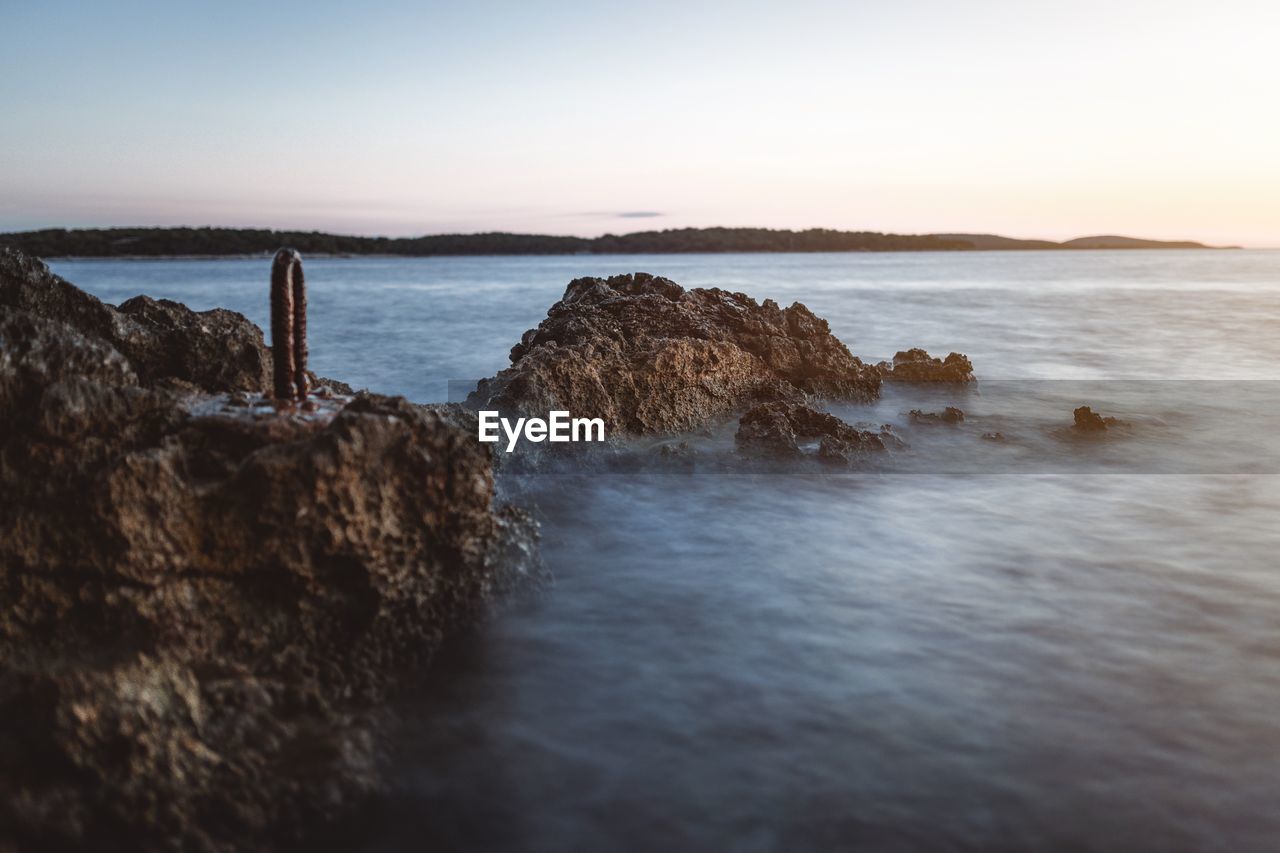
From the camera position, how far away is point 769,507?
7.15 metres

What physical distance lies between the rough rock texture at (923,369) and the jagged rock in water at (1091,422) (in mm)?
2637

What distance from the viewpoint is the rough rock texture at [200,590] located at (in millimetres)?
2900

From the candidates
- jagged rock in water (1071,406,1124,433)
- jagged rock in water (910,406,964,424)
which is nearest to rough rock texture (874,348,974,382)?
jagged rock in water (910,406,964,424)

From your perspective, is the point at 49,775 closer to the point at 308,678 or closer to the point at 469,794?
the point at 308,678

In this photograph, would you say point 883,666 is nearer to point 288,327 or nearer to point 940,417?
point 288,327

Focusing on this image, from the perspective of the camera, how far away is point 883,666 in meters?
4.69

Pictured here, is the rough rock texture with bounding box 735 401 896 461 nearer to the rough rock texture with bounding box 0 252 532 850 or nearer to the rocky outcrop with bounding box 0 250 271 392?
the rough rock texture with bounding box 0 252 532 850

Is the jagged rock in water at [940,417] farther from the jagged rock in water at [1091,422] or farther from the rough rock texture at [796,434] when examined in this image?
the rough rock texture at [796,434]

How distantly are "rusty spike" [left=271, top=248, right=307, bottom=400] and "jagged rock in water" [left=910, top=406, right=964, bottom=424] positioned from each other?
289 inches

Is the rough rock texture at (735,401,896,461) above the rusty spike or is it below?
below

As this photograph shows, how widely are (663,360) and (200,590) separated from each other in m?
5.57

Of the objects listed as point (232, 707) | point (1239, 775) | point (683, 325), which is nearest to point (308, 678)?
point (232, 707)

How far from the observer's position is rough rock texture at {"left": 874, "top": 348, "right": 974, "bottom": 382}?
1293 centimetres

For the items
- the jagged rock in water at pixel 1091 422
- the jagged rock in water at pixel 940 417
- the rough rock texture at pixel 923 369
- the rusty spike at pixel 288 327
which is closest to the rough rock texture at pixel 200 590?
the rusty spike at pixel 288 327
